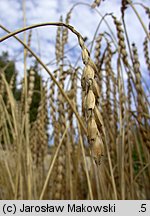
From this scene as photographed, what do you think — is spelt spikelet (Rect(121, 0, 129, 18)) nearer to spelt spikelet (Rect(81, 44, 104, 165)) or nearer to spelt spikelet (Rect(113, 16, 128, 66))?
spelt spikelet (Rect(113, 16, 128, 66))

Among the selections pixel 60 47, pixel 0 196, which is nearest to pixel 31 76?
pixel 60 47

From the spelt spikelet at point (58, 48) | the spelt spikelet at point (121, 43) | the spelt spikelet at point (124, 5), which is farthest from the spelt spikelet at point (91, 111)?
the spelt spikelet at point (58, 48)

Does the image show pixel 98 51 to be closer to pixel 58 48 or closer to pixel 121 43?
pixel 121 43

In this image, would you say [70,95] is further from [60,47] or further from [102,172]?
[60,47]

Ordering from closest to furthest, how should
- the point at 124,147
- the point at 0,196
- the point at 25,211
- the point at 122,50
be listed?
the point at 25,211 → the point at 122,50 → the point at 124,147 → the point at 0,196

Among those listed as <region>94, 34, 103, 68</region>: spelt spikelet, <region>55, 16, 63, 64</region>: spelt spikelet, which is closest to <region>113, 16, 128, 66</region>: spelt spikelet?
<region>94, 34, 103, 68</region>: spelt spikelet

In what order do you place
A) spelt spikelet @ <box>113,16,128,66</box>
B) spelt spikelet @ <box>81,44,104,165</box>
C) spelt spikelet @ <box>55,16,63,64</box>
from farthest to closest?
spelt spikelet @ <box>55,16,63,64</box> < spelt spikelet @ <box>113,16,128,66</box> < spelt spikelet @ <box>81,44,104,165</box>

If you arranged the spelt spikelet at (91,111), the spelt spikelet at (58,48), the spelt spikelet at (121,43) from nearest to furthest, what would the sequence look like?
the spelt spikelet at (91,111)
the spelt spikelet at (121,43)
the spelt spikelet at (58,48)

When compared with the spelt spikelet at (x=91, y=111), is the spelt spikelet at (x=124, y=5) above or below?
above

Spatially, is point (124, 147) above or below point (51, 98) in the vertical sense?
below

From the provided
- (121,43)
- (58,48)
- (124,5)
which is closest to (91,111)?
(121,43)

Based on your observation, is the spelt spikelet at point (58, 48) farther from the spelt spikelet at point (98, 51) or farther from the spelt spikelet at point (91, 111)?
the spelt spikelet at point (91, 111)
